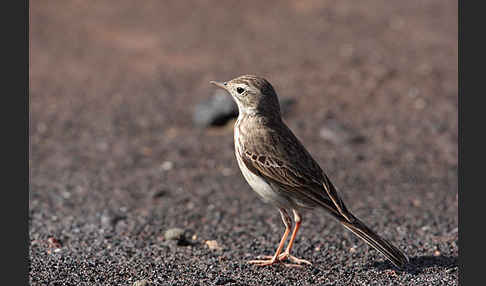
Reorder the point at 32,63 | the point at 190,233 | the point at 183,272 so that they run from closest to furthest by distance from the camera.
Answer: the point at 183,272
the point at 190,233
the point at 32,63

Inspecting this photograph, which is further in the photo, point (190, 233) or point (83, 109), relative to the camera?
point (83, 109)

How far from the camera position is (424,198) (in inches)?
382

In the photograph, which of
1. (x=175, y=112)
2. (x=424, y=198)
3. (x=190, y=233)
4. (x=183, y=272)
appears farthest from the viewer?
(x=175, y=112)

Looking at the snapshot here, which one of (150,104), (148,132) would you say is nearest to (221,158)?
(148,132)

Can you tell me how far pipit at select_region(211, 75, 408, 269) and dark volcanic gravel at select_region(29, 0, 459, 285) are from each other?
526 millimetres

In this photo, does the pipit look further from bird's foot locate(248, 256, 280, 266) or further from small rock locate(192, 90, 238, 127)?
small rock locate(192, 90, 238, 127)

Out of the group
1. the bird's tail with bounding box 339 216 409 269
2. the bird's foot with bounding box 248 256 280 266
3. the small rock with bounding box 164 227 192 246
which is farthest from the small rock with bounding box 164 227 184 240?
the bird's tail with bounding box 339 216 409 269

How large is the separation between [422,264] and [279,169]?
1870 millimetres

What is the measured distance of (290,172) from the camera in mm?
6688

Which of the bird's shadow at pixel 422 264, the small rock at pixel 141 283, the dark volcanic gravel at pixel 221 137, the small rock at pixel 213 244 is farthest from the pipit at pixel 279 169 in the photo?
the small rock at pixel 141 283

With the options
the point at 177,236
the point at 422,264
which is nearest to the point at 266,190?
the point at 177,236

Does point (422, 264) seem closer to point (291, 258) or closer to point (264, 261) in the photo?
point (291, 258)

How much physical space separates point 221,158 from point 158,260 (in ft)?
13.4

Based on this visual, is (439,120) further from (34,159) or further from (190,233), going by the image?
(34,159)
